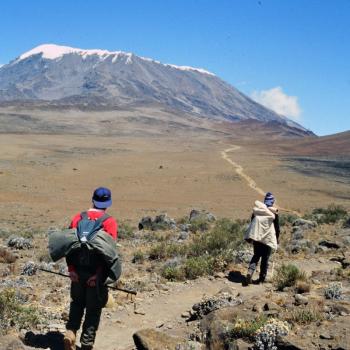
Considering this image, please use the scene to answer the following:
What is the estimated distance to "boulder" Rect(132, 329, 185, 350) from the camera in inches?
203

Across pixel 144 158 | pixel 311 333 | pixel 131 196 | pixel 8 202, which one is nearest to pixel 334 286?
pixel 311 333

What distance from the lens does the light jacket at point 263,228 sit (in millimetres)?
8312

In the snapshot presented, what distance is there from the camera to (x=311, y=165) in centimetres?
5903

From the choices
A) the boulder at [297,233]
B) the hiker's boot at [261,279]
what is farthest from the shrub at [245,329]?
the boulder at [297,233]

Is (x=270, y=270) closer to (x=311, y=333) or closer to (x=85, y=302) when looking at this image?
(x=311, y=333)

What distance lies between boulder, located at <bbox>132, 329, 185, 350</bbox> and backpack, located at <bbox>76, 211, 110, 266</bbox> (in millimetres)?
1086

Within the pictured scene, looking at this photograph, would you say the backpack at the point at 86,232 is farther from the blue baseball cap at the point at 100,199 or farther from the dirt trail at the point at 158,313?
the dirt trail at the point at 158,313

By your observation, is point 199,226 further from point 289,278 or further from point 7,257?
point 289,278

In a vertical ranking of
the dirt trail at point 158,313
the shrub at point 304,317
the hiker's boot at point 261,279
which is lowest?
the dirt trail at point 158,313

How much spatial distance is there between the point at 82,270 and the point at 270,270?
5436 millimetres

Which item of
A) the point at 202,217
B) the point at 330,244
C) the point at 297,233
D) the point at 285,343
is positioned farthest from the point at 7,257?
the point at 202,217

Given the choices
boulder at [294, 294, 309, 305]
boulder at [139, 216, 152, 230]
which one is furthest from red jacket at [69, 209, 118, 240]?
boulder at [139, 216, 152, 230]

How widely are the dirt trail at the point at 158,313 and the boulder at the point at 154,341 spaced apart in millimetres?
415

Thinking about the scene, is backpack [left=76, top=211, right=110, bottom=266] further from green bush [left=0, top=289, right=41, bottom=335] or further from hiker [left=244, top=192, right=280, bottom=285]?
hiker [left=244, top=192, right=280, bottom=285]
